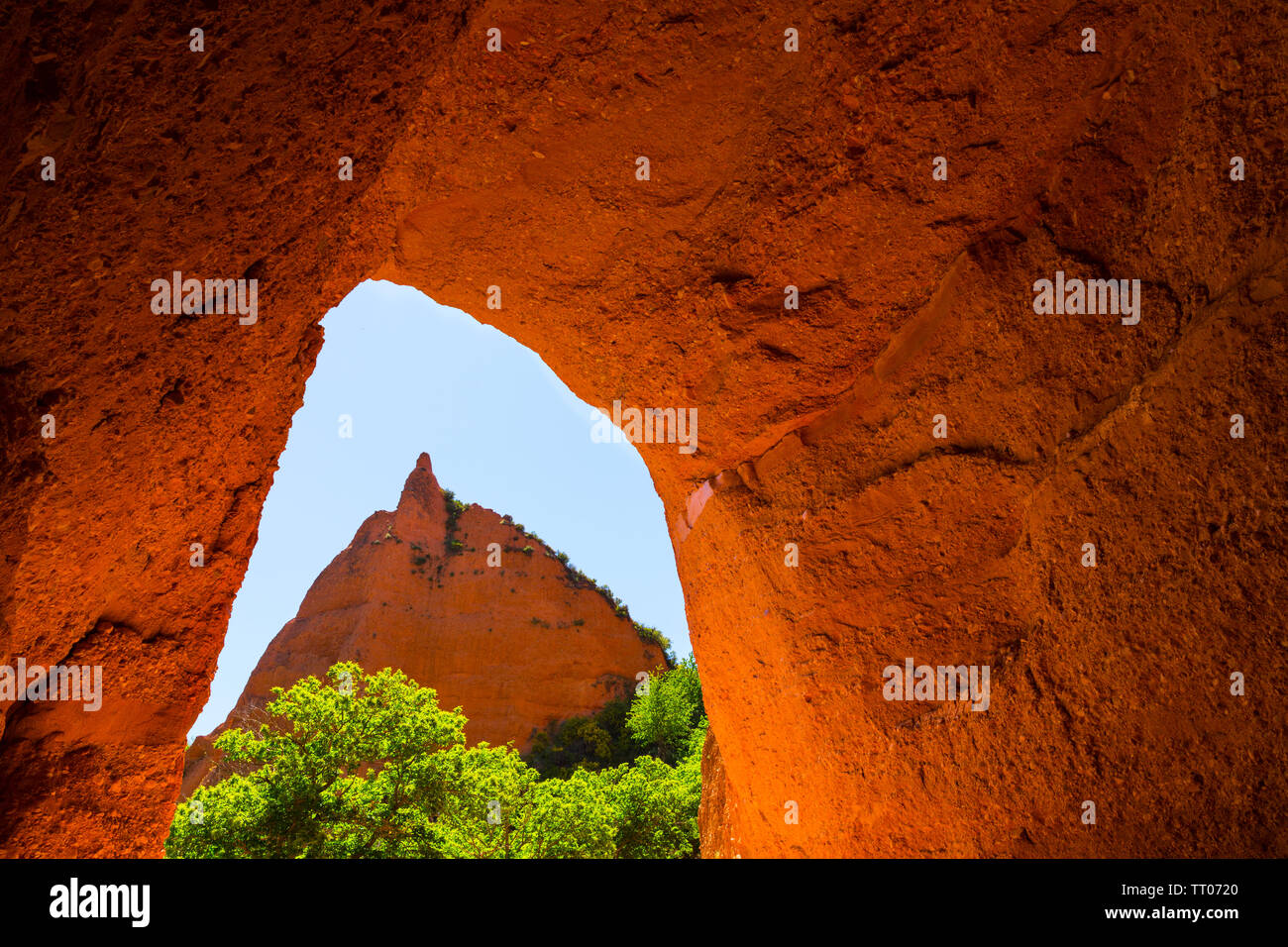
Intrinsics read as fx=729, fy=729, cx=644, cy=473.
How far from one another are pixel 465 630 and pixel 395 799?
23.2 m

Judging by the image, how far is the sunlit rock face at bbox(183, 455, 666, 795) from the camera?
114ft

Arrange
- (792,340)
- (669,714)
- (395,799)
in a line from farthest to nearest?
(669,714) < (395,799) < (792,340)

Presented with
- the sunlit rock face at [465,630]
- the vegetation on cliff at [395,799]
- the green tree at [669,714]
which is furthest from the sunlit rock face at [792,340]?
the sunlit rock face at [465,630]

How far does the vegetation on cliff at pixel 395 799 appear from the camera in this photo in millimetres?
12570

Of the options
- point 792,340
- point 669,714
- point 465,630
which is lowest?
point 669,714

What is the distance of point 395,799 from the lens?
13.9 meters

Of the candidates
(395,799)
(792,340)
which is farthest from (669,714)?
(792,340)

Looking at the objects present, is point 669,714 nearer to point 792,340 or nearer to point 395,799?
point 395,799

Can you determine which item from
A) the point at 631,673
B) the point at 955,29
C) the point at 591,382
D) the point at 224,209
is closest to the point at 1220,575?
the point at 955,29

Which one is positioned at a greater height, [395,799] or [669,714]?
[395,799]

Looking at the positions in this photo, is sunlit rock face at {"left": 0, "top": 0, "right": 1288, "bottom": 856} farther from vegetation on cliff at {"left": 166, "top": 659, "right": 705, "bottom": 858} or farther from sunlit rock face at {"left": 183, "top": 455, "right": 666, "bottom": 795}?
sunlit rock face at {"left": 183, "top": 455, "right": 666, "bottom": 795}

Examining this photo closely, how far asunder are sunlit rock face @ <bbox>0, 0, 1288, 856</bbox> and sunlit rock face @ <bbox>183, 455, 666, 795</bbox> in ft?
103

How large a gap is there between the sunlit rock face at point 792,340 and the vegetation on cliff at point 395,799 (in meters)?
9.79

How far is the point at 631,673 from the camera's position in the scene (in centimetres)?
3719
